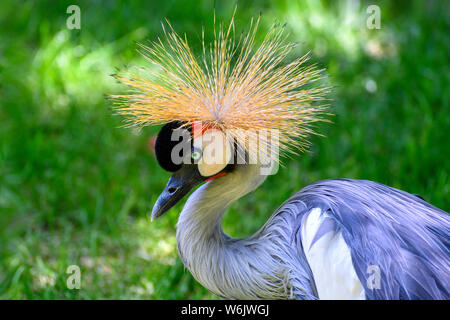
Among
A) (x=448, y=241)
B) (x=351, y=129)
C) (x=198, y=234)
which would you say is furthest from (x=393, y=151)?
(x=198, y=234)

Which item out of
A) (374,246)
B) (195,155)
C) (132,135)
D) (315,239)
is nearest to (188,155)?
(195,155)

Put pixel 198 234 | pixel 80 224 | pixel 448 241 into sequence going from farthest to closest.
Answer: pixel 80 224
pixel 198 234
pixel 448 241

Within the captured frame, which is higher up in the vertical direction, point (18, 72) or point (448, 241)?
point (18, 72)

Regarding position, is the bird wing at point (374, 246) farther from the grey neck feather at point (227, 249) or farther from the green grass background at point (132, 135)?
the green grass background at point (132, 135)

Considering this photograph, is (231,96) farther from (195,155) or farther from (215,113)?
(195,155)

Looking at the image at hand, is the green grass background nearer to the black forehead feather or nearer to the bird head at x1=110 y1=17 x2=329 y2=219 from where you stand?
the bird head at x1=110 y1=17 x2=329 y2=219

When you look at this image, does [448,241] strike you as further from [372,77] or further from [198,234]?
[372,77]

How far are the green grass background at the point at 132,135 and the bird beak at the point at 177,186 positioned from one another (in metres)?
0.46

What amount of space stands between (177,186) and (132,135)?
1332 millimetres

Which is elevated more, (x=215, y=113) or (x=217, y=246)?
(x=215, y=113)

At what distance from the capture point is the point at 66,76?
9.66 feet

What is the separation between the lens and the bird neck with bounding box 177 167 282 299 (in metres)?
1.55

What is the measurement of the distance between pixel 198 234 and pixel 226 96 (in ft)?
1.30

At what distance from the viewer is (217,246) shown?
5.16 feet
